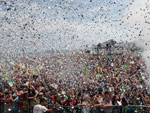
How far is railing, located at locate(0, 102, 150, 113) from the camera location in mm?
7457

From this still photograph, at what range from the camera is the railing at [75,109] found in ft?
24.5

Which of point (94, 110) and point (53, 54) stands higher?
point (53, 54)

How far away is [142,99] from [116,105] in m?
4.89

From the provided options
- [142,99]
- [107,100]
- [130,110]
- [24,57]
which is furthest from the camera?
[24,57]

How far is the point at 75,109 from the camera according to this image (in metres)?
8.06

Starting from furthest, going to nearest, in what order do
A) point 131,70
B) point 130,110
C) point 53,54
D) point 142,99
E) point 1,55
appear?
point 53,54 → point 1,55 → point 131,70 → point 142,99 → point 130,110

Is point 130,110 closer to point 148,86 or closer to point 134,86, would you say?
point 134,86

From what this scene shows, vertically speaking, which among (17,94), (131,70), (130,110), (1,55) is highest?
(1,55)

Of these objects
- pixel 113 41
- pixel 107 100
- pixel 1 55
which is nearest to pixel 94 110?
pixel 107 100

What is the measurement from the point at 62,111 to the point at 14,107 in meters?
1.99

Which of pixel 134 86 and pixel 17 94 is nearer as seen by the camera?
pixel 17 94

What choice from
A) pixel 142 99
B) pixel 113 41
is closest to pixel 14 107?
pixel 142 99

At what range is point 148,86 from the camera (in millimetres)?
15914

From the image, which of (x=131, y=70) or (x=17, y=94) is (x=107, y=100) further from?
(x=131, y=70)
